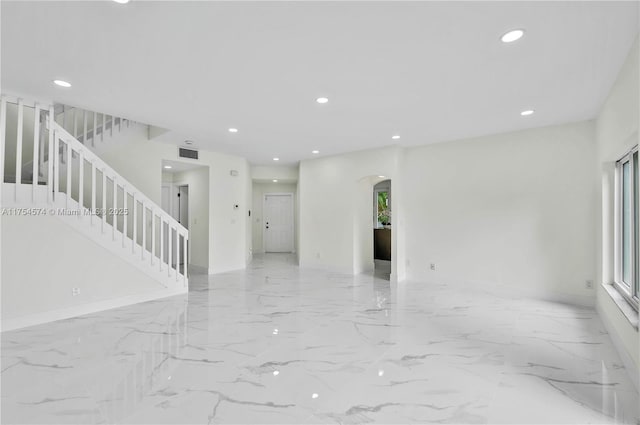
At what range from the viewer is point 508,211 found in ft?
16.6

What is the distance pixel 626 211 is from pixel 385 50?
134 inches

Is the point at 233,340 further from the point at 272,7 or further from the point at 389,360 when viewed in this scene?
the point at 272,7

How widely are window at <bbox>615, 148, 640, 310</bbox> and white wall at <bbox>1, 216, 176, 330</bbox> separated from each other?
6066 mm

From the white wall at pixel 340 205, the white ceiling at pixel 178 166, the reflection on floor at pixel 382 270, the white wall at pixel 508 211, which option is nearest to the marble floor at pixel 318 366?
the white wall at pixel 508 211

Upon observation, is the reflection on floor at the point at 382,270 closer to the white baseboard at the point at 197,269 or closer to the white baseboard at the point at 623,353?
the white baseboard at the point at 623,353

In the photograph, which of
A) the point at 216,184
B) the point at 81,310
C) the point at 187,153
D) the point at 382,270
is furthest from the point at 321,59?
the point at 382,270

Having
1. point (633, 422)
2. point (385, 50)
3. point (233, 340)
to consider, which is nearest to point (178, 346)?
point (233, 340)

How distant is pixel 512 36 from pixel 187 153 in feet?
19.1

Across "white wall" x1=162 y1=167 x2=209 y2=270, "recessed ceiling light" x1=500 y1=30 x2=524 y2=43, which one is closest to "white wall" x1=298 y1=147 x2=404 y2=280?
"white wall" x1=162 y1=167 x2=209 y2=270

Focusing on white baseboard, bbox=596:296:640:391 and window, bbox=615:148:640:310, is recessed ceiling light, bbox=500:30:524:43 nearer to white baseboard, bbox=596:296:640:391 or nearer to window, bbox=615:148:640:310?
window, bbox=615:148:640:310

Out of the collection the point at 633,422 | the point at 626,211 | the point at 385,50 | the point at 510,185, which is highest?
the point at 385,50

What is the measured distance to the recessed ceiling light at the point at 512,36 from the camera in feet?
7.53

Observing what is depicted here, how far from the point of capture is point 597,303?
13.8 ft

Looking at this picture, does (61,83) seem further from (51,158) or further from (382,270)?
(382,270)
